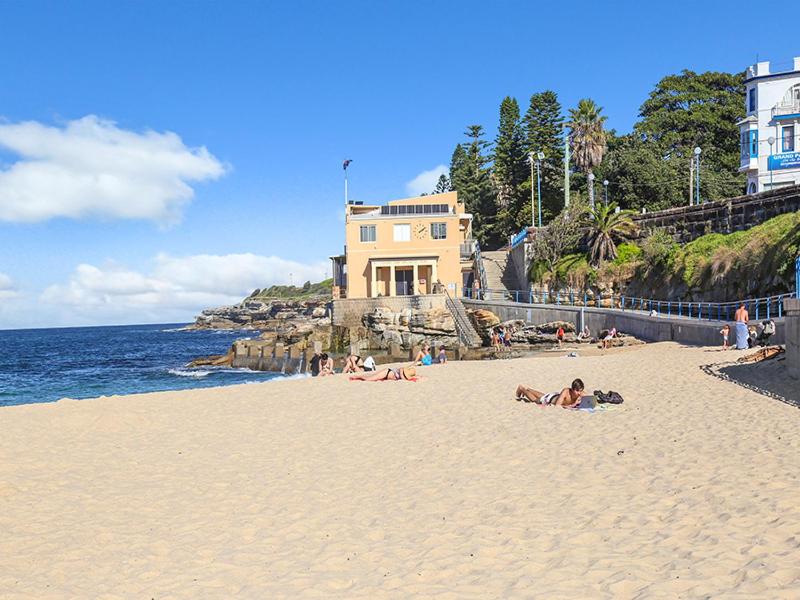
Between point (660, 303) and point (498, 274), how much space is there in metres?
23.1

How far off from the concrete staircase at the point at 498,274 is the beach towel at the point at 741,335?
1088 inches

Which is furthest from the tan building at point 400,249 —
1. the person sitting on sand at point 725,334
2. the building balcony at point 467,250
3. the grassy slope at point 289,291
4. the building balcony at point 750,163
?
the grassy slope at point 289,291

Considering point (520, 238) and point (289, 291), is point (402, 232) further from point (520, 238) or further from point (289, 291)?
point (289, 291)

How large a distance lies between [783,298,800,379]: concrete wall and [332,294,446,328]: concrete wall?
1127 inches

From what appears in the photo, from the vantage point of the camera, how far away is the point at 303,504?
7.54 metres

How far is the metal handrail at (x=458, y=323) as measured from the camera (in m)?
40.2

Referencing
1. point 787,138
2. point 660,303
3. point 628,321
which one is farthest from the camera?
point 787,138

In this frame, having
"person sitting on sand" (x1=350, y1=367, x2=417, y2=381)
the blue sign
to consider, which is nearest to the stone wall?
the blue sign

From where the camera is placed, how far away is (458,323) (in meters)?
41.3

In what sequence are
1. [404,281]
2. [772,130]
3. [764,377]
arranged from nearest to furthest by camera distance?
[764,377]
[772,130]
[404,281]

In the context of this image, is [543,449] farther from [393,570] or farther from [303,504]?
[393,570]

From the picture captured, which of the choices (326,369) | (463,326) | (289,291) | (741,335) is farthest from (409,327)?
(289,291)

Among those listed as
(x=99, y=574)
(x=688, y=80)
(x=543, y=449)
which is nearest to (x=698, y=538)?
(x=543, y=449)

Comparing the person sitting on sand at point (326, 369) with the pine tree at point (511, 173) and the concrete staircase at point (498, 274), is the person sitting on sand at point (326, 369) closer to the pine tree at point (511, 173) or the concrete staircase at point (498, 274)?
the concrete staircase at point (498, 274)
